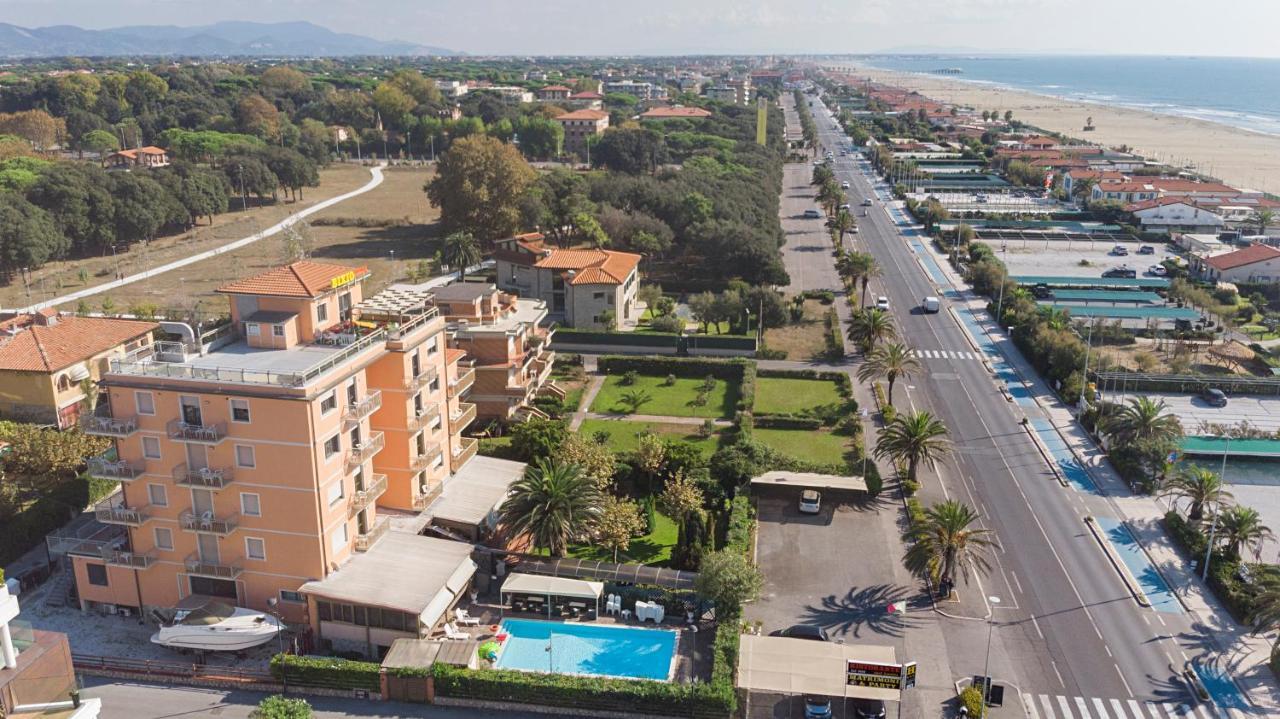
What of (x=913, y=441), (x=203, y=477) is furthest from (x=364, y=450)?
(x=913, y=441)

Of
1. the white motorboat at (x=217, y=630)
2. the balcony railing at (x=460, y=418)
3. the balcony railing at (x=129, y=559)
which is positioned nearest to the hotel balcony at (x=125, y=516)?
the balcony railing at (x=129, y=559)

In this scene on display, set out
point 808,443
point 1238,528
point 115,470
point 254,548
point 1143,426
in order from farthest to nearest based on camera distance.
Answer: point 808,443 → point 1143,426 → point 1238,528 → point 254,548 → point 115,470

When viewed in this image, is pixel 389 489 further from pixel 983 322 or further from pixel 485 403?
pixel 983 322

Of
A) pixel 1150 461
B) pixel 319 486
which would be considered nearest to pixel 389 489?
pixel 319 486

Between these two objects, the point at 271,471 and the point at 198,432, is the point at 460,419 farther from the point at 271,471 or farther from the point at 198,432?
the point at 198,432

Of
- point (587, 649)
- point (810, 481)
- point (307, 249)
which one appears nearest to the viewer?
point (587, 649)

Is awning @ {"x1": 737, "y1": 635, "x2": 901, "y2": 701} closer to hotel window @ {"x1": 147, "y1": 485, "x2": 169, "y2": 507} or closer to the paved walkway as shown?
hotel window @ {"x1": 147, "y1": 485, "x2": 169, "y2": 507}

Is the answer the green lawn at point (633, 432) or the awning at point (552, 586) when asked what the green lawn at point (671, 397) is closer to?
the green lawn at point (633, 432)
